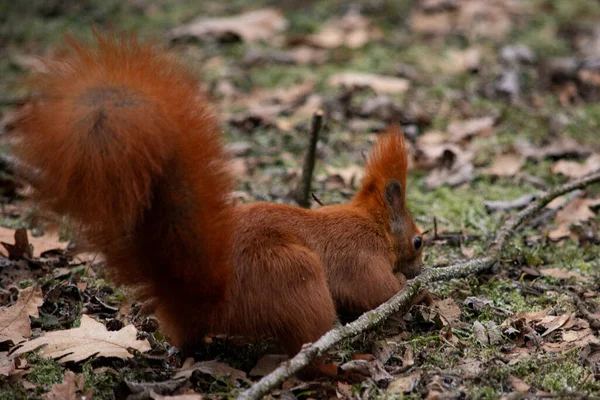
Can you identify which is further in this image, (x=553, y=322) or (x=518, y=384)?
(x=553, y=322)

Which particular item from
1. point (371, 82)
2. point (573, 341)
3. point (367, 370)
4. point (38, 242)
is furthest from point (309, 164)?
point (371, 82)

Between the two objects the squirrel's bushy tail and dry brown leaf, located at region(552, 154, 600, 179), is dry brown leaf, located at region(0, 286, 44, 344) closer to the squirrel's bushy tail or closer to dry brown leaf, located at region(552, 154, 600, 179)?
the squirrel's bushy tail

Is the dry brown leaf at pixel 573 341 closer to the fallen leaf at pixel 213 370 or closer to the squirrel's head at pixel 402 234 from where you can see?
the squirrel's head at pixel 402 234

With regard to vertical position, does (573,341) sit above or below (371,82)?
below

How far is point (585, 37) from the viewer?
7.15 metres

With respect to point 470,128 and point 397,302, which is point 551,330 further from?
point 470,128

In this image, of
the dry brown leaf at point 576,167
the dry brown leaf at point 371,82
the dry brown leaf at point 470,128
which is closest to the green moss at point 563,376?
the dry brown leaf at point 576,167

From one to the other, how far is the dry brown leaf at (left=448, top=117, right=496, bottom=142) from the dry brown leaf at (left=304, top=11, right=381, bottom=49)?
6.22 feet

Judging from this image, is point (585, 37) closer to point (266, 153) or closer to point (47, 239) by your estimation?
point (266, 153)

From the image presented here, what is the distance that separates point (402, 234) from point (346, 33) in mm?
4397

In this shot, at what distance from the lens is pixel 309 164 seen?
402cm

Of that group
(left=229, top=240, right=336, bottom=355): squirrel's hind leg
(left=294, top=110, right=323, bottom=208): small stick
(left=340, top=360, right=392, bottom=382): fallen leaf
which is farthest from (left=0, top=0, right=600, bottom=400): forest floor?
(left=294, top=110, right=323, bottom=208): small stick

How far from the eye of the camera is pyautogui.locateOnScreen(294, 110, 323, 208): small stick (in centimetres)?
388

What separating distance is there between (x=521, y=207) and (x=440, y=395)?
207 cm
